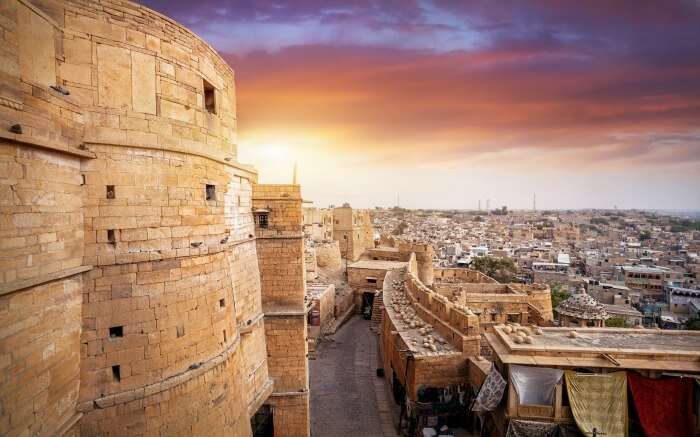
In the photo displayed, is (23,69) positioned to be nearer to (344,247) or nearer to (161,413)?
(161,413)

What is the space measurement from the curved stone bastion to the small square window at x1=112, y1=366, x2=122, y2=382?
0.02m

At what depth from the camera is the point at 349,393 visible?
15.4 metres

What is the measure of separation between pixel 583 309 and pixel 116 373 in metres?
22.0

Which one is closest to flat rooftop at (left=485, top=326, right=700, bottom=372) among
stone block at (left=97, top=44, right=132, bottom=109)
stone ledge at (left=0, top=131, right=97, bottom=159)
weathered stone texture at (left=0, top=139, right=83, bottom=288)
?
weathered stone texture at (left=0, top=139, right=83, bottom=288)

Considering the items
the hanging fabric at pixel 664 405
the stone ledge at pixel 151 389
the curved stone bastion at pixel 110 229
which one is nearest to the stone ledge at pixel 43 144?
the curved stone bastion at pixel 110 229

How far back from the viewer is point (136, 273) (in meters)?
5.75

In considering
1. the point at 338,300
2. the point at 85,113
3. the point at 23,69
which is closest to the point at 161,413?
the point at 85,113

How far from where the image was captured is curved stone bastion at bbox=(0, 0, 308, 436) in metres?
4.37

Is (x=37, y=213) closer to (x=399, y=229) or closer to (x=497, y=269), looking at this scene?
(x=497, y=269)

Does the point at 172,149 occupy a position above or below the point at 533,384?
above

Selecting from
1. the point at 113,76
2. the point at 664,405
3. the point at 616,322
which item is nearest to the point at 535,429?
the point at 664,405

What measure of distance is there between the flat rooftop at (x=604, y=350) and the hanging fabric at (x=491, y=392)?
772mm

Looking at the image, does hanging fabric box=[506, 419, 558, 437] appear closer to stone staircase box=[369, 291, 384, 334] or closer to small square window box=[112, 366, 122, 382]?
small square window box=[112, 366, 122, 382]

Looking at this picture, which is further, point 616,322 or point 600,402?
point 616,322
